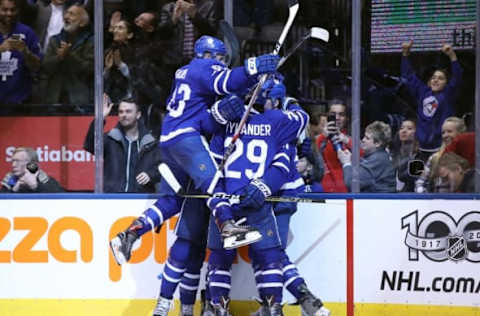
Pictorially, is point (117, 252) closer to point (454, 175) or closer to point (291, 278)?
point (291, 278)

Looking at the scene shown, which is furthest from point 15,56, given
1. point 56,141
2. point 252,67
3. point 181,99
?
point 252,67

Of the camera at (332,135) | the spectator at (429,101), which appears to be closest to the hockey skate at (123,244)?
the camera at (332,135)

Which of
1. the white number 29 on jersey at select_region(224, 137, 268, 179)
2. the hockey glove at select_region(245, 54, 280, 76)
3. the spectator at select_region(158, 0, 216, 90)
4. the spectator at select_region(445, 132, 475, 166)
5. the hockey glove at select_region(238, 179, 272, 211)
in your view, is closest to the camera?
the hockey glove at select_region(245, 54, 280, 76)

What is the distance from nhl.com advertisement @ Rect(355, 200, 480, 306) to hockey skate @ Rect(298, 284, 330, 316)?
363 mm

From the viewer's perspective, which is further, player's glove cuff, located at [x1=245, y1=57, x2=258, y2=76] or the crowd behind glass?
the crowd behind glass

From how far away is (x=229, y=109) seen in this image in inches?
217

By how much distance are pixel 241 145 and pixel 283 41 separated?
0.67m

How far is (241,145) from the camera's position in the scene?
5574mm

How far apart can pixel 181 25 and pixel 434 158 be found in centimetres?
159

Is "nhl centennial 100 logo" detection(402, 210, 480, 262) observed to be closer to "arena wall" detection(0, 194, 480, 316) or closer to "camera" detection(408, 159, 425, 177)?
"arena wall" detection(0, 194, 480, 316)

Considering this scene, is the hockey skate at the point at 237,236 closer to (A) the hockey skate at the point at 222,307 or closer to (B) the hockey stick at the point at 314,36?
(A) the hockey skate at the point at 222,307

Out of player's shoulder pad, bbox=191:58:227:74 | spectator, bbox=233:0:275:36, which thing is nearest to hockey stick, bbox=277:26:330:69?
spectator, bbox=233:0:275:36

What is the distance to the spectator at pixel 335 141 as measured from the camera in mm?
5988

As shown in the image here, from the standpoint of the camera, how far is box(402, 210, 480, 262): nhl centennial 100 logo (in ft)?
19.1
